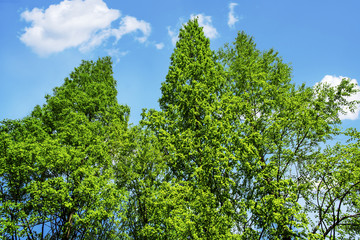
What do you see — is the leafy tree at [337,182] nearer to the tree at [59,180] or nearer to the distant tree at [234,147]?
the distant tree at [234,147]

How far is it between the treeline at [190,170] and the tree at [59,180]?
60 mm

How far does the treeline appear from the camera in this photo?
841 cm

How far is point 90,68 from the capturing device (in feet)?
58.9

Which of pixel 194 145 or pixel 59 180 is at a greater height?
pixel 194 145

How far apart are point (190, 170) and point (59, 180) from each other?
19.6 feet

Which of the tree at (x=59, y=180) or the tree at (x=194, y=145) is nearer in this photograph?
the tree at (x=194, y=145)

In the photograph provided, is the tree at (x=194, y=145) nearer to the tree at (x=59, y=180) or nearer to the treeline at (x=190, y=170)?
the treeline at (x=190, y=170)

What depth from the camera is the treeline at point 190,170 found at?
27.6 ft

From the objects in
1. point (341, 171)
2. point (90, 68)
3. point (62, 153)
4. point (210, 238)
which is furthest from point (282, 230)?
point (90, 68)

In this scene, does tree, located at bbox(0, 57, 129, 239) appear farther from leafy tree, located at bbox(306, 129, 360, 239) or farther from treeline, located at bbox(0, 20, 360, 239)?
leafy tree, located at bbox(306, 129, 360, 239)

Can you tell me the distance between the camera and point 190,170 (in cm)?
984

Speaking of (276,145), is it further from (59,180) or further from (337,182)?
(59,180)

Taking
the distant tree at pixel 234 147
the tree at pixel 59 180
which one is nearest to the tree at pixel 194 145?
the distant tree at pixel 234 147

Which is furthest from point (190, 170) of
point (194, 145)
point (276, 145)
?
point (276, 145)
